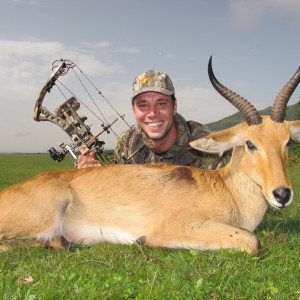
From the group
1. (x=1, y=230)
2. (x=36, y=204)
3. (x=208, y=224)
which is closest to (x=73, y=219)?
(x=36, y=204)

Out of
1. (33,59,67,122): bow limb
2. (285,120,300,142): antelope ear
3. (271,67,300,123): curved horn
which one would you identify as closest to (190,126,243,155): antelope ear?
(271,67,300,123): curved horn

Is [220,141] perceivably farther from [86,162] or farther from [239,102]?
[86,162]

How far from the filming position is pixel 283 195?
4871 millimetres

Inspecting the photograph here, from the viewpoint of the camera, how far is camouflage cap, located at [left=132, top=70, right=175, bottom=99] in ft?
26.1

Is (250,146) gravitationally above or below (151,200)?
above

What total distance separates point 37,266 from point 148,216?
1.58 metres

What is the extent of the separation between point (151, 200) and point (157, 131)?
2.46m

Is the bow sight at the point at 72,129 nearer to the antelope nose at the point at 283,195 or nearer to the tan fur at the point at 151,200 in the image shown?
the tan fur at the point at 151,200

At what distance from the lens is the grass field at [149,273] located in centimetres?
386

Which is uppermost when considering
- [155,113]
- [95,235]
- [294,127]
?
[155,113]

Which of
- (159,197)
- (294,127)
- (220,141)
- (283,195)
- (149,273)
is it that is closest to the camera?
(149,273)

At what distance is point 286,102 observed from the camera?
5918mm

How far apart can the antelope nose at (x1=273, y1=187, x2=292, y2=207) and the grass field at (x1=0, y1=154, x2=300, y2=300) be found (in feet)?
2.19

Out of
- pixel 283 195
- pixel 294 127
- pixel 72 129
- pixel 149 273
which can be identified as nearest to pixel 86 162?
pixel 72 129
